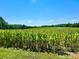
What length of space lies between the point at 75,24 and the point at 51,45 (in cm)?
3855

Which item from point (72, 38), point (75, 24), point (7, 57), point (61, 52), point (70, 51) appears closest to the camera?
point (7, 57)

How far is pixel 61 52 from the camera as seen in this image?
19.3 m

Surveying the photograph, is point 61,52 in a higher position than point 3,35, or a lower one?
lower

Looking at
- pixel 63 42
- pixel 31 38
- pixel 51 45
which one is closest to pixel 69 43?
pixel 63 42

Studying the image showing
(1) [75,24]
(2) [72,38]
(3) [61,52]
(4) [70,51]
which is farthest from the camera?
(1) [75,24]

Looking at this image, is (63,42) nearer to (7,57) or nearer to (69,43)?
(69,43)

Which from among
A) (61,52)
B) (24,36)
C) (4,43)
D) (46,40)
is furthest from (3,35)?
(61,52)

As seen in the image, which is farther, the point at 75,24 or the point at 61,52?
the point at 75,24

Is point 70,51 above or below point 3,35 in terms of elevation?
below

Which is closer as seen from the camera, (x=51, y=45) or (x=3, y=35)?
(x=51, y=45)

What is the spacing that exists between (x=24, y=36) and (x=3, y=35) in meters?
2.34

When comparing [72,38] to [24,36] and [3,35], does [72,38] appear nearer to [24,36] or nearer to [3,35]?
[24,36]

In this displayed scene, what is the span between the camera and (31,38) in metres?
20.4

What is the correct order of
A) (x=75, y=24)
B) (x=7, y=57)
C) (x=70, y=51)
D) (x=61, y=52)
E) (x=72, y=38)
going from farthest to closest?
(x=75, y=24) < (x=72, y=38) < (x=70, y=51) < (x=61, y=52) < (x=7, y=57)
